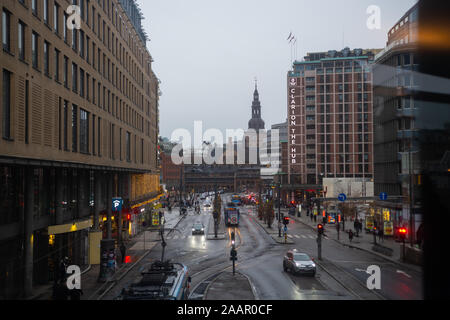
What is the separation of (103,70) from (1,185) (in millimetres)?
18676

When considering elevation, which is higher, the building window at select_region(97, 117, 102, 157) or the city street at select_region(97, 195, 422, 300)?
the building window at select_region(97, 117, 102, 157)

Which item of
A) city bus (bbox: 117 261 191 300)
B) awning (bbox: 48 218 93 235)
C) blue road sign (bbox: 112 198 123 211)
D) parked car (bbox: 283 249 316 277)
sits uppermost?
blue road sign (bbox: 112 198 123 211)

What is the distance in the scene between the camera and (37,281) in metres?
23.5

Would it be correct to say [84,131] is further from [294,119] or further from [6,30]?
[294,119]

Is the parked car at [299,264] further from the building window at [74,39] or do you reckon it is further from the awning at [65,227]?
the building window at [74,39]

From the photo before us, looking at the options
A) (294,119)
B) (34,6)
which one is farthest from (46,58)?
(294,119)

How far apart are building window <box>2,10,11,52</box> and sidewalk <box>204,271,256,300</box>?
1426cm

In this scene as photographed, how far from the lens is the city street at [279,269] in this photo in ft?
67.4

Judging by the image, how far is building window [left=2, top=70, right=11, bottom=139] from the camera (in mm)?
17641

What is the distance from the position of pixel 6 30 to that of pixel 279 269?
844 inches

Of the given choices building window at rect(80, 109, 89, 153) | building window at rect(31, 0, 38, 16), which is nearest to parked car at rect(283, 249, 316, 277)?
building window at rect(80, 109, 89, 153)

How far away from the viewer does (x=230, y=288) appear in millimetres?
21703

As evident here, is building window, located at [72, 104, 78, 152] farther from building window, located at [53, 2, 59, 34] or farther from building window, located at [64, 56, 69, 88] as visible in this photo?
building window, located at [53, 2, 59, 34]
